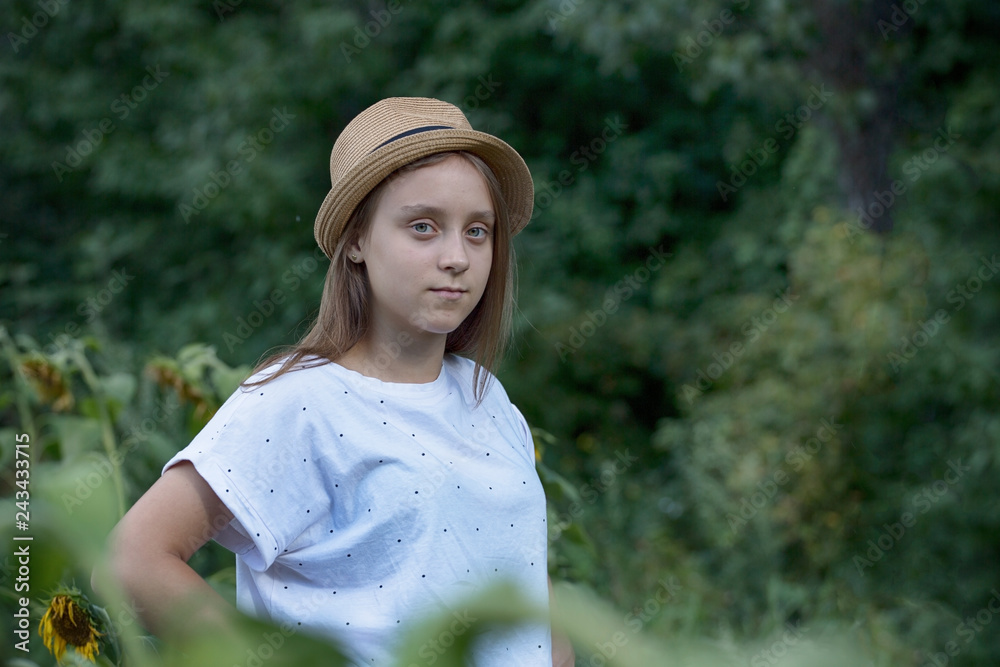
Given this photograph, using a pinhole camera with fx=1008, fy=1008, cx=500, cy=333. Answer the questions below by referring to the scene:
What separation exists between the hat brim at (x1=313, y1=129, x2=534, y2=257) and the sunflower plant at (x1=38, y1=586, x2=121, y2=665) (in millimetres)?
458

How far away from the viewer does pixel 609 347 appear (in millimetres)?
5137

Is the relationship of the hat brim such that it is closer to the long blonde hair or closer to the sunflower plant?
the long blonde hair

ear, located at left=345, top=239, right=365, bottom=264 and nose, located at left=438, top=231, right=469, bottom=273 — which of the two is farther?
ear, located at left=345, top=239, right=365, bottom=264

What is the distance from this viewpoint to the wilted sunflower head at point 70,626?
100 centimetres

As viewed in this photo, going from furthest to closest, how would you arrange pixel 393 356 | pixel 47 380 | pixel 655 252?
pixel 655 252
pixel 47 380
pixel 393 356

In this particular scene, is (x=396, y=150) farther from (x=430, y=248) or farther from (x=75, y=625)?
(x=75, y=625)

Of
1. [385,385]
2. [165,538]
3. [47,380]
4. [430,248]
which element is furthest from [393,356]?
[47,380]

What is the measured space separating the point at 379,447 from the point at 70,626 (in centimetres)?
36

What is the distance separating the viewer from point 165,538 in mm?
860

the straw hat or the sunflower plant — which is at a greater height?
the straw hat

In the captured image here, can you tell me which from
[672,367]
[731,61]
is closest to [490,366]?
[731,61]

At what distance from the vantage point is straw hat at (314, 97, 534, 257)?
1045 mm

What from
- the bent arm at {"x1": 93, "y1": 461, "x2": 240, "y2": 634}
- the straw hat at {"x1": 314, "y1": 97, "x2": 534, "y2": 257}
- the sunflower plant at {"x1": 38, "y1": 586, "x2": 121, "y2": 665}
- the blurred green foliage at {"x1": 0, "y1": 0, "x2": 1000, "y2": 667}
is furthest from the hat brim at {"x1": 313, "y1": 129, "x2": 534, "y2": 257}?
the blurred green foliage at {"x1": 0, "y1": 0, "x2": 1000, "y2": 667}

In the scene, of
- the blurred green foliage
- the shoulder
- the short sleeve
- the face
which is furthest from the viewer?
the blurred green foliage
